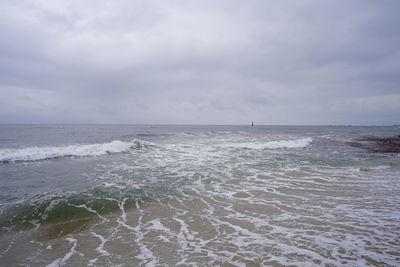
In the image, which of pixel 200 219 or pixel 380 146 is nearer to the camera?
pixel 200 219

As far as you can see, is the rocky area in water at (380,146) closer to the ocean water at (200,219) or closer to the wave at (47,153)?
the ocean water at (200,219)

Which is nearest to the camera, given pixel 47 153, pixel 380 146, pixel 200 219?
pixel 200 219

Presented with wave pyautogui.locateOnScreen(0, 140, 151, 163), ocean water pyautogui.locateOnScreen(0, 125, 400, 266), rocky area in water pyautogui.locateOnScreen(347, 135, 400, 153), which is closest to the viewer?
ocean water pyautogui.locateOnScreen(0, 125, 400, 266)

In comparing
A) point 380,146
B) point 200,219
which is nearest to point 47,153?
Result: point 200,219

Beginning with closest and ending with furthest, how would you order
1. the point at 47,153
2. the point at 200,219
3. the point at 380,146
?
the point at 200,219 → the point at 47,153 → the point at 380,146

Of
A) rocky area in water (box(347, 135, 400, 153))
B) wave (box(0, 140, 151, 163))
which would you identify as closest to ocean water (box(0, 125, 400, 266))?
wave (box(0, 140, 151, 163))

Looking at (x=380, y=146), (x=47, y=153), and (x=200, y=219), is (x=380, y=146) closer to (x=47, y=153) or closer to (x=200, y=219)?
(x=200, y=219)

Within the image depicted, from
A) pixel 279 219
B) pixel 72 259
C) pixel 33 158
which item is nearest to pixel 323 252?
pixel 279 219

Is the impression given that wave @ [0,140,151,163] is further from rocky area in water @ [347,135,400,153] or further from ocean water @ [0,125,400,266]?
rocky area in water @ [347,135,400,153]

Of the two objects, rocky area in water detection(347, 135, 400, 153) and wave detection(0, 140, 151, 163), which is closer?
wave detection(0, 140, 151, 163)

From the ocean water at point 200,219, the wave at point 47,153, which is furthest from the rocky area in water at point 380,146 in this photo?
the wave at point 47,153

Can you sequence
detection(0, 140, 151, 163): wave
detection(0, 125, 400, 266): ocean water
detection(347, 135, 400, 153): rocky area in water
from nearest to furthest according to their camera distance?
1. detection(0, 125, 400, 266): ocean water
2. detection(0, 140, 151, 163): wave
3. detection(347, 135, 400, 153): rocky area in water

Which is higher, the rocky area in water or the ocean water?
the rocky area in water

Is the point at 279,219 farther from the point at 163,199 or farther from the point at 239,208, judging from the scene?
the point at 163,199
